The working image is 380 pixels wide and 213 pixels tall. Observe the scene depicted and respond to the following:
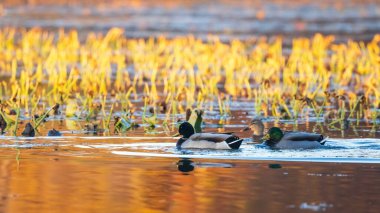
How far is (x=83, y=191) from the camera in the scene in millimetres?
9906

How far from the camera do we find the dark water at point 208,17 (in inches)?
1411

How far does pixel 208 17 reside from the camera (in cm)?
4278

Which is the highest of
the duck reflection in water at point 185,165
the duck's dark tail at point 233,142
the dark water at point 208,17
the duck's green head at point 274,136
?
the dark water at point 208,17

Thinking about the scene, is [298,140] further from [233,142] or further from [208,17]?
[208,17]

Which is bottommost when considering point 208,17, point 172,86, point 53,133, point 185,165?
point 185,165

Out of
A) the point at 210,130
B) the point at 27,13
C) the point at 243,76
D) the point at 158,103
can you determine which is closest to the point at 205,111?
the point at 158,103

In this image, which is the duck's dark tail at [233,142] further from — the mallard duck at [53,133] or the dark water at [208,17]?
the dark water at [208,17]

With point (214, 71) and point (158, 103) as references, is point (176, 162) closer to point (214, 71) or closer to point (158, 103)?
point (158, 103)

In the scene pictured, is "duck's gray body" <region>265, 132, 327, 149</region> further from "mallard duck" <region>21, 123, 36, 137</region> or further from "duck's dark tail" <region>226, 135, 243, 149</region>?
"mallard duck" <region>21, 123, 36, 137</region>

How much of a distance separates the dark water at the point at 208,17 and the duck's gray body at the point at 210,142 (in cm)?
1965

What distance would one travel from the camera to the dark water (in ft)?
118

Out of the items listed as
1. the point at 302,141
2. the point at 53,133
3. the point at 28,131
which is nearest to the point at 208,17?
the point at 53,133

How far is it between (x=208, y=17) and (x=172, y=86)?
25949 millimetres

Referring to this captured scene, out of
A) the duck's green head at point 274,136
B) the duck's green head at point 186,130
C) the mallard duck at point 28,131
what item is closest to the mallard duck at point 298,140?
the duck's green head at point 274,136
